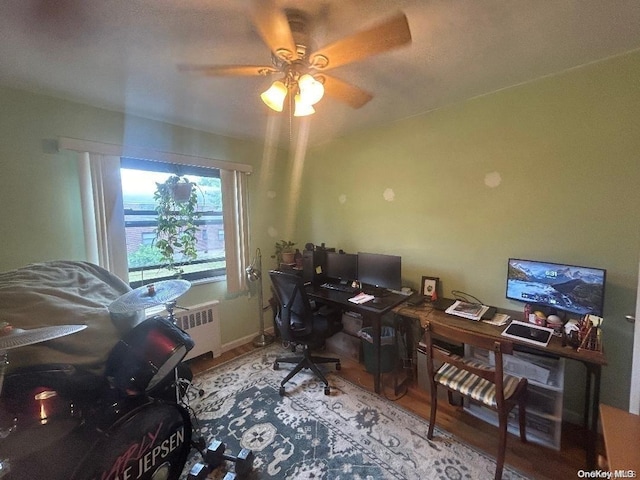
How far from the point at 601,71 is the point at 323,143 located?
226 cm

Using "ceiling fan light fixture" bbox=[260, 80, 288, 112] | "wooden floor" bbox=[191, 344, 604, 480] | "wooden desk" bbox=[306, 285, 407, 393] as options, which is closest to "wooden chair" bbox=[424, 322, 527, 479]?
"wooden floor" bbox=[191, 344, 604, 480]

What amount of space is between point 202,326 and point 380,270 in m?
1.83

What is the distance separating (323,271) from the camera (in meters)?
2.86

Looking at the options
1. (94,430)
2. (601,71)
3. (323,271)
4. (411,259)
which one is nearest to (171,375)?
(94,430)

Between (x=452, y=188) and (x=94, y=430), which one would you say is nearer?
(x=94, y=430)

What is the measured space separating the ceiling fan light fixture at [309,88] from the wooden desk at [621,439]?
184cm

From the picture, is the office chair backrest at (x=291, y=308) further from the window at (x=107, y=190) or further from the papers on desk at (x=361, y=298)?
the window at (x=107, y=190)

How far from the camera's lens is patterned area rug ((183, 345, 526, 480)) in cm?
145

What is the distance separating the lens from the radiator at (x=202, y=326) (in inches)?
95.1

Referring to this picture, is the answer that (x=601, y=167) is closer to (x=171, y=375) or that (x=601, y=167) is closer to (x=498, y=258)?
(x=498, y=258)

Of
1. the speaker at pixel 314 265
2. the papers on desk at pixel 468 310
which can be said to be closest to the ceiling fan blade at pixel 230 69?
the speaker at pixel 314 265


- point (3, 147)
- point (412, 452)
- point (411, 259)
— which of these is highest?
point (3, 147)

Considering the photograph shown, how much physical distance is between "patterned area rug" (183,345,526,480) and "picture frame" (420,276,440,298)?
94 centimetres

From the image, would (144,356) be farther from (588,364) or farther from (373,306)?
(588,364)
